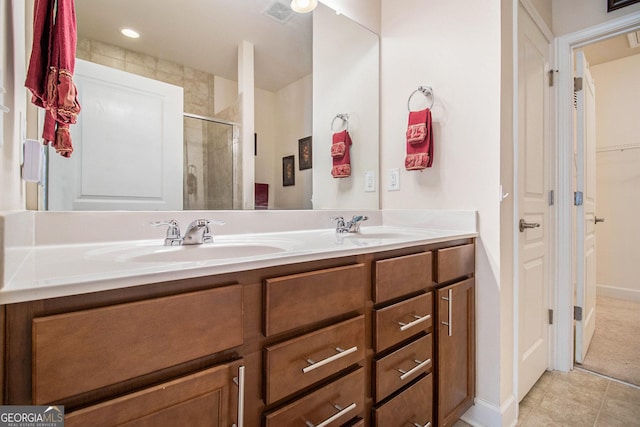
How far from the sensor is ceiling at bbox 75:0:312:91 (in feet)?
3.38

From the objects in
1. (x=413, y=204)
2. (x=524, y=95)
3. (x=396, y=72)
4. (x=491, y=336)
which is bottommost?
(x=491, y=336)

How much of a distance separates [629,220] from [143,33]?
4.28 metres

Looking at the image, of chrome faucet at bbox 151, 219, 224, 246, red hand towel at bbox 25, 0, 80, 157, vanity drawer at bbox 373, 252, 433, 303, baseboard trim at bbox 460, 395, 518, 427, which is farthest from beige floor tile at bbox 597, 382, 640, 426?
red hand towel at bbox 25, 0, 80, 157

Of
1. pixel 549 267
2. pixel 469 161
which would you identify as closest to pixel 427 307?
pixel 469 161

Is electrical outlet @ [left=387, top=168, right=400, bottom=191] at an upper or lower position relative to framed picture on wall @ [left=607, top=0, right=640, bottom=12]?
lower

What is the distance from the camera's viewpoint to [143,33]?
1.09 meters

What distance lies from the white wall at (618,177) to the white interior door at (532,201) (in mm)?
2082

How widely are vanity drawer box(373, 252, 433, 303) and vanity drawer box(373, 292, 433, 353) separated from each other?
38 millimetres

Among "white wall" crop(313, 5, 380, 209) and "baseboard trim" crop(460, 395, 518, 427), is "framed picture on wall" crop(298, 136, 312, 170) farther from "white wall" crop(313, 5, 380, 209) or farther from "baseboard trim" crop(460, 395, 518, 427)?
"baseboard trim" crop(460, 395, 518, 427)

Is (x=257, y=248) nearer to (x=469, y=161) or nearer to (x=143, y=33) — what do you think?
(x=143, y=33)

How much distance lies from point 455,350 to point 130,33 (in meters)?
1.75

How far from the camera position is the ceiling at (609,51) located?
270cm

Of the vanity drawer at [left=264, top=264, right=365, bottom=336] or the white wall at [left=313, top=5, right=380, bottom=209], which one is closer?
the vanity drawer at [left=264, top=264, right=365, bottom=336]

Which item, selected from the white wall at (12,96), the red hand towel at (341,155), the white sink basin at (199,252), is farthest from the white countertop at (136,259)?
the red hand towel at (341,155)
